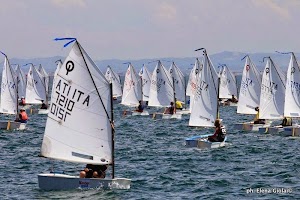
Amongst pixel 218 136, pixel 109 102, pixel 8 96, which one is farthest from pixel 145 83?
pixel 109 102

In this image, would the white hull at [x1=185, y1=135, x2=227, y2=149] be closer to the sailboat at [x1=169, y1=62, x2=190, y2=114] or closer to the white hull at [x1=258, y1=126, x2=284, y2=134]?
the white hull at [x1=258, y1=126, x2=284, y2=134]

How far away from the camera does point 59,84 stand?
35.9m

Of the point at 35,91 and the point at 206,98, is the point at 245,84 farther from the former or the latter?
the point at 35,91

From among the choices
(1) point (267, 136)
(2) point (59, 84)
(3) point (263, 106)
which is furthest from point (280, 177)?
(3) point (263, 106)

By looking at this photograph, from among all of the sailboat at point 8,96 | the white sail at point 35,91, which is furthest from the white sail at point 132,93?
the sailboat at point 8,96

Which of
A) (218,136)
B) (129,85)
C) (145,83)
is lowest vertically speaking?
(218,136)

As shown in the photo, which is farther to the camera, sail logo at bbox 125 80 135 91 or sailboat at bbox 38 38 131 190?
sail logo at bbox 125 80 135 91

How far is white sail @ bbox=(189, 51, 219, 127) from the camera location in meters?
57.6

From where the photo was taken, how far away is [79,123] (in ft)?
118

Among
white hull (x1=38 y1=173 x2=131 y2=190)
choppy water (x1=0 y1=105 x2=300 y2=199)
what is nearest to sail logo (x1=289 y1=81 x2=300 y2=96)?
choppy water (x1=0 y1=105 x2=300 y2=199)

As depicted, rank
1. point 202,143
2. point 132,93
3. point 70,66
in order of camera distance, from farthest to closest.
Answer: point 132,93
point 202,143
point 70,66

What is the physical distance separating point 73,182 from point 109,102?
13.3 feet

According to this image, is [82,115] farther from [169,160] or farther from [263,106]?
[263,106]

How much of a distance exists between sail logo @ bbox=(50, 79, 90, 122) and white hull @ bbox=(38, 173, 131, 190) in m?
2.81
